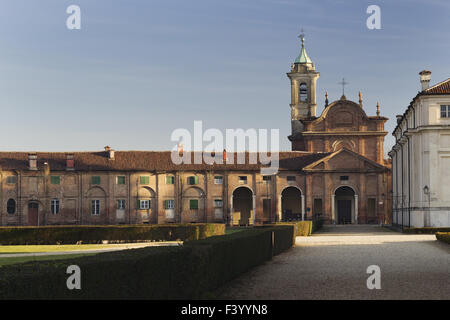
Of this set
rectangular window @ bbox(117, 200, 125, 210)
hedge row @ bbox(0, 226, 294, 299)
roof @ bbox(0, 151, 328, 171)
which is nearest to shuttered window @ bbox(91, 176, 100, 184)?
roof @ bbox(0, 151, 328, 171)

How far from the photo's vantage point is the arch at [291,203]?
2707 inches

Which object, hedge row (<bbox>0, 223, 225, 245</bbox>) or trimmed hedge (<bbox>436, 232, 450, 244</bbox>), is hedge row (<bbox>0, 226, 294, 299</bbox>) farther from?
hedge row (<bbox>0, 223, 225, 245</bbox>)

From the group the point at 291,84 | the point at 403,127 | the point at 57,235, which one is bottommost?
the point at 57,235

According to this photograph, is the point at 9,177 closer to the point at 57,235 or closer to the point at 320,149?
the point at 57,235

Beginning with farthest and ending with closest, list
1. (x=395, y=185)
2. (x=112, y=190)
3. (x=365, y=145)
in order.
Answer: (x=365, y=145)
(x=112, y=190)
(x=395, y=185)

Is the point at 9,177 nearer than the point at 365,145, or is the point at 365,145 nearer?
the point at 9,177

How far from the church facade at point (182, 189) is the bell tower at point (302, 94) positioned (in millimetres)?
14496

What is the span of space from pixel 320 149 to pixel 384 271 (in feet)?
188

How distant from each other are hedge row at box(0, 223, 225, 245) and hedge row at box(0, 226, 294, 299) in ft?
70.8

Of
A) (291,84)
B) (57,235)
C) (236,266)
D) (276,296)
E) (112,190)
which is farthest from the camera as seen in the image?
(291,84)

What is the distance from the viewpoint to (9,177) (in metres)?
62.7

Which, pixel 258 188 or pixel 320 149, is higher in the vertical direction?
pixel 320 149

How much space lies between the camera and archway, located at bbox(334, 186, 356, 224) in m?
67.5
